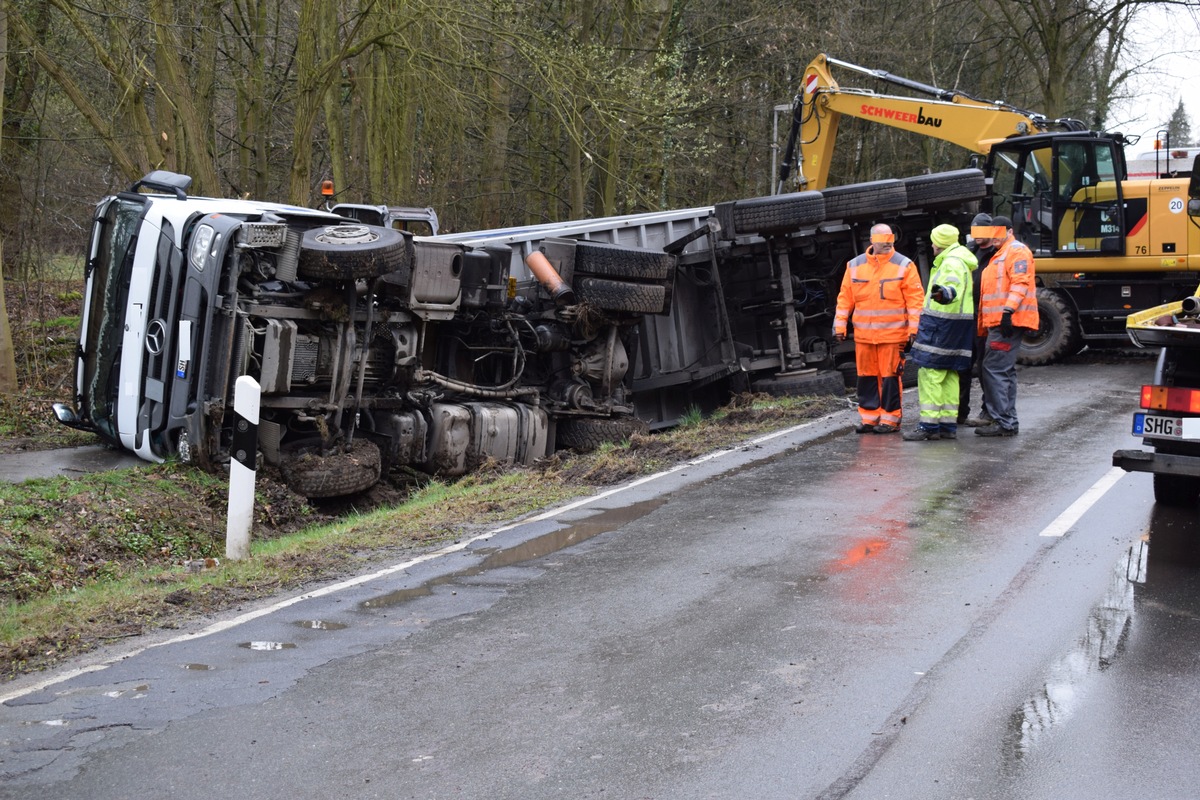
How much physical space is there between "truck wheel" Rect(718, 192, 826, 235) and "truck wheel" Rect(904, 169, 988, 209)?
1365mm

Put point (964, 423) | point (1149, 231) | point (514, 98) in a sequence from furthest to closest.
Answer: point (514, 98)
point (1149, 231)
point (964, 423)

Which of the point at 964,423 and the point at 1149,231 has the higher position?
the point at 1149,231

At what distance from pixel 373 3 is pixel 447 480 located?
22.3 ft

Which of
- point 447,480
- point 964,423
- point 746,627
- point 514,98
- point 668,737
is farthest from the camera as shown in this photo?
point 514,98

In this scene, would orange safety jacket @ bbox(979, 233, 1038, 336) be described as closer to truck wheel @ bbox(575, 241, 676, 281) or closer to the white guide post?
truck wheel @ bbox(575, 241, 676, 281)

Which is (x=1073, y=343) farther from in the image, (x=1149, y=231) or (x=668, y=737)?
(x=668, y=737)

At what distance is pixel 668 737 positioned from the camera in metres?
4.42

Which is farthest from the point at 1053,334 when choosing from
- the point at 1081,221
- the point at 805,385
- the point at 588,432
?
the point at 588,432

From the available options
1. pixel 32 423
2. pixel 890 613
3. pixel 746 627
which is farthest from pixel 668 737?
pixel 32 423

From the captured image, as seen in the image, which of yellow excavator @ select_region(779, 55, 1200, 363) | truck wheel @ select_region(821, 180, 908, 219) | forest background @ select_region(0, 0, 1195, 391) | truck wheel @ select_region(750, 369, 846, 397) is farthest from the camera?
yellow excavator @ select_region(779, 55, 1200, 363)

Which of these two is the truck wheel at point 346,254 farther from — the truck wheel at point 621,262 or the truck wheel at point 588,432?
the truck wheel at point 588,432

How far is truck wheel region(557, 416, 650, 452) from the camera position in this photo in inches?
458

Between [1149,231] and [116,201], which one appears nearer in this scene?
[116,201]

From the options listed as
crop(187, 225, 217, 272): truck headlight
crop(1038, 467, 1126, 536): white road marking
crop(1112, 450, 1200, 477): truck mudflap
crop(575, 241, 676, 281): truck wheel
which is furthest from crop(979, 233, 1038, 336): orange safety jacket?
crop(187, 225, 217, 272): truck headlight
